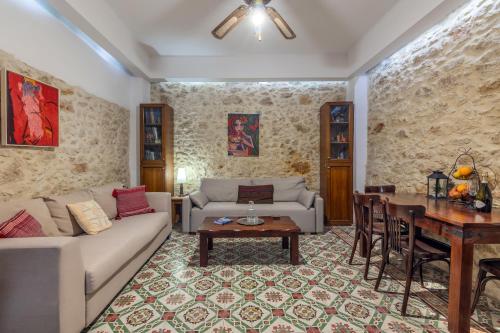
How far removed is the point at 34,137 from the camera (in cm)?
261

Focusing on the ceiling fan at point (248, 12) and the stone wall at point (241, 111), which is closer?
the ceiling fan at point (248, 12)

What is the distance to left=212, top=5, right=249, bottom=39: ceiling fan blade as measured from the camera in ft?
8.52

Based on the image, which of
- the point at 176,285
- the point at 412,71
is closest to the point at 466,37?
the point at 412,71

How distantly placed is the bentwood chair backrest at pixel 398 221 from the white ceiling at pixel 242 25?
8.19 feet

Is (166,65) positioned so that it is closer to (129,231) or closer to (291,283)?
(129,231)

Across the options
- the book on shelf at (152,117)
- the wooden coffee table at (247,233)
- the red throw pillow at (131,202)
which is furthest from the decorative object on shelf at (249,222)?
the book on shelf at (152,117)

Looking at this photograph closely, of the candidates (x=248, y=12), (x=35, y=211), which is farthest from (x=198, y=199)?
(x=248, y=12)

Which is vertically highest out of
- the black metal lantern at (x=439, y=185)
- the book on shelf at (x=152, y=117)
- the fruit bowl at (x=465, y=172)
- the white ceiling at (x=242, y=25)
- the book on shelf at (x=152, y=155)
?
the white ceiling at (x=242, y=25)

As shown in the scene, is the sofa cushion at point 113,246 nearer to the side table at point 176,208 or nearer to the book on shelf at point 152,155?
the side table at point 176,208

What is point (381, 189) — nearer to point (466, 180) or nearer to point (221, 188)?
point (466, 180)

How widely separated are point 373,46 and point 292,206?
8.69 feet

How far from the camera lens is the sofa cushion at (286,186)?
4.76 meters

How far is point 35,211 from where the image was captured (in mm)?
2262

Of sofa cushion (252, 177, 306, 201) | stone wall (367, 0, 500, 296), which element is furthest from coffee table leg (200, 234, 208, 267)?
stone wall (367, 0, 500, 296)
